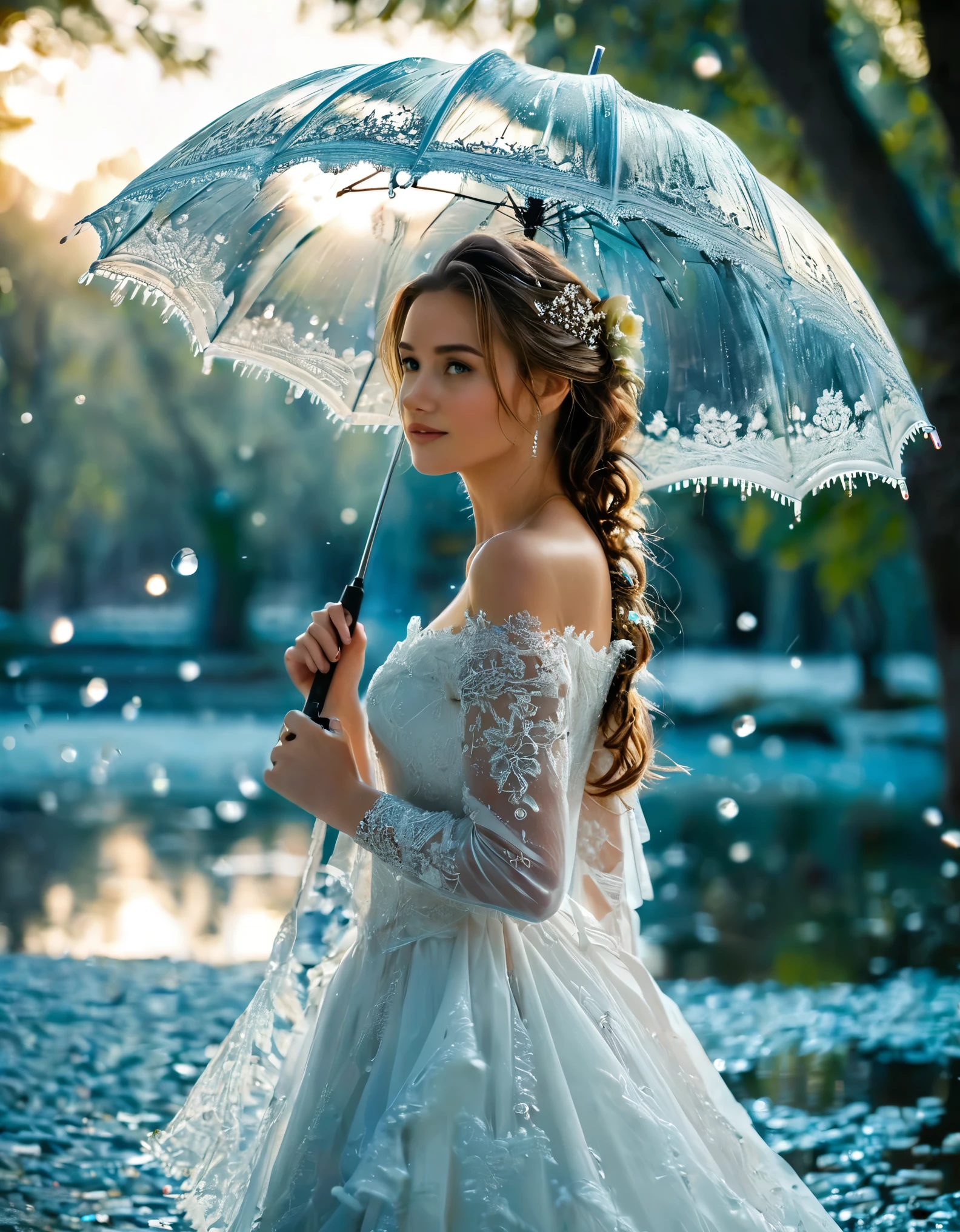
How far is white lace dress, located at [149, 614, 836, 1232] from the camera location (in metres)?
1.66

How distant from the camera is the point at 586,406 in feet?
7.07

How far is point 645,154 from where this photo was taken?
1934 mm

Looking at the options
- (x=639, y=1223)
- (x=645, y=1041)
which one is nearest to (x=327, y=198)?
(x=645, y=1041)

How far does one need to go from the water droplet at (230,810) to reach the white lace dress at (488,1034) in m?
7.04

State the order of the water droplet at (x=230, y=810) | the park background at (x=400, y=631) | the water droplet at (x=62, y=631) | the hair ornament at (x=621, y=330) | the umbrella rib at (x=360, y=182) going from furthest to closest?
the water droplet at (x=62, y=631) → the water droplet at (x=230, y=810) → the park background at (x=400, y=631) → the umbrella rib at (x=360, y=182) → the hair ornament at (x=621, y=330)

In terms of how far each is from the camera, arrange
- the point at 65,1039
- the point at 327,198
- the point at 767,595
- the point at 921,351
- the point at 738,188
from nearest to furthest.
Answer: the point at 738,188 → the point at 327,198 → the point at 65,1039 → the point at 921,351 → the point at 767,595

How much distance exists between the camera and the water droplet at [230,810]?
9133mm

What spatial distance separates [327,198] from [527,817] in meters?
1.56

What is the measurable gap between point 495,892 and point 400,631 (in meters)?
14.3

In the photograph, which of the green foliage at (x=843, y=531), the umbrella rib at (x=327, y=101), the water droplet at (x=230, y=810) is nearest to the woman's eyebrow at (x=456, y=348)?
the umbrella rib at (x=327, y=101)

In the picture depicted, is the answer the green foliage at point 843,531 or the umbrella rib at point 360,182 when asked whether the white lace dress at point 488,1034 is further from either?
the green foliage at point 843,531

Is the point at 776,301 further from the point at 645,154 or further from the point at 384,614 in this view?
the point at 384,614

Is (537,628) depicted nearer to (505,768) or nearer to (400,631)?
(505,768)

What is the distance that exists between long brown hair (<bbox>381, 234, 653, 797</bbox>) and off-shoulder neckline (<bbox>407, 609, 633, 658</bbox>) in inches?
6.5
